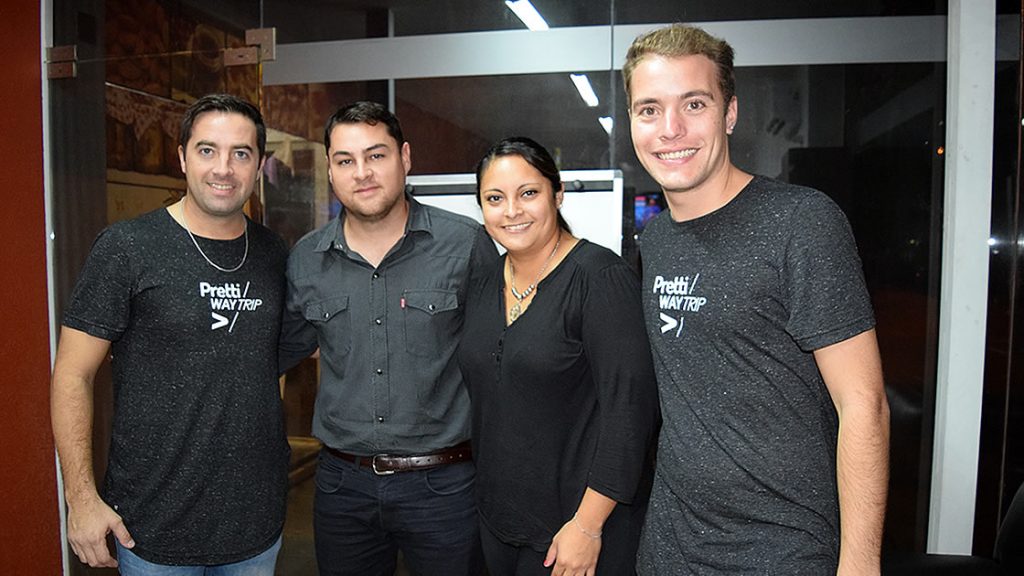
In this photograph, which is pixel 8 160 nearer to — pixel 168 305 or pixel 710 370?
pixel 168 305

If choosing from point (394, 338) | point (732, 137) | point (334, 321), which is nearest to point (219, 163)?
point (334, 321)

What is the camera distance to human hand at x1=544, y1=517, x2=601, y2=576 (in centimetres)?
158

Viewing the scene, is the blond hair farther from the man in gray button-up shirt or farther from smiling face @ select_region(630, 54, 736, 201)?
the man in gray button-up shirt

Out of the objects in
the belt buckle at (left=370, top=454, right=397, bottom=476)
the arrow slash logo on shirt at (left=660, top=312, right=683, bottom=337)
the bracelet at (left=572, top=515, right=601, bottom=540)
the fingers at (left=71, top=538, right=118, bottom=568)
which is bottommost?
the fingers at (left=71, top=538, right=118, bottom=568)

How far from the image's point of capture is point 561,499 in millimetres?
1644

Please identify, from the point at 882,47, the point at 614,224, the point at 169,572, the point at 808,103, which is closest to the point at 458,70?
the point at 614,224

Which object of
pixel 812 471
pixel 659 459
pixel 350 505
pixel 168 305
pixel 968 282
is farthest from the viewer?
pixel 968 282

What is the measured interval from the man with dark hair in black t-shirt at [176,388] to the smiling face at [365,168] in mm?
260

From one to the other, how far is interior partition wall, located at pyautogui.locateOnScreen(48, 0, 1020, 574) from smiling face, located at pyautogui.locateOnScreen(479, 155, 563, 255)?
2.85 feet

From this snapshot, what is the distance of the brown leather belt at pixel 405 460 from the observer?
1900 millimetres

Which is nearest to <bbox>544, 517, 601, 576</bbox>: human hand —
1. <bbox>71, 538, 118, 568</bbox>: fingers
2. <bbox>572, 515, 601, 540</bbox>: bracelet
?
<bbox>572, 515, 601, 540</bbox>: bracelet

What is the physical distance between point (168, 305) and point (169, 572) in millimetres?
694

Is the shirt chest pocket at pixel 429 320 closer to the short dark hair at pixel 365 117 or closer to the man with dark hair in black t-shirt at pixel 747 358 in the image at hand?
the short dark hair at pixel 365 117

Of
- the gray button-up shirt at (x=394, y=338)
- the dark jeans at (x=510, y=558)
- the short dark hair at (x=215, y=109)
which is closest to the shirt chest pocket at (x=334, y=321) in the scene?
the gray button-up shirt at (x=394, y=338)
